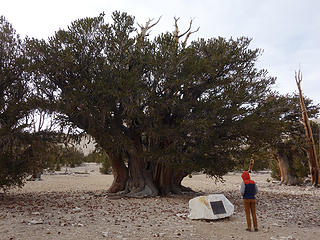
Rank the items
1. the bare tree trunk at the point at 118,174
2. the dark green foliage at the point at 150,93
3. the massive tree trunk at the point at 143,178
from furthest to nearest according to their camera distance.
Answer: the bare tree trunk at the point at 118,174, the massive tree trunk at the point at 143,178, the dark green foliage at the point at 150,93

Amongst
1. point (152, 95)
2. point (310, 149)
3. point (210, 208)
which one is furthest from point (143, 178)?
point (310, 149)

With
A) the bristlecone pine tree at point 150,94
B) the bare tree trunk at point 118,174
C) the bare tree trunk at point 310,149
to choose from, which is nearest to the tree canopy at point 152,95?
the bristlecone pine tree at point 150,94

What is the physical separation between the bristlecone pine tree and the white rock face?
3.54 meters

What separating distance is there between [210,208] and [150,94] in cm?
596

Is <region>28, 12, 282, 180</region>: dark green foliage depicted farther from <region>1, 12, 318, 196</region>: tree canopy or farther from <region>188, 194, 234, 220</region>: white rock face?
<region>188, 194, 234, 220</region>: white rock face

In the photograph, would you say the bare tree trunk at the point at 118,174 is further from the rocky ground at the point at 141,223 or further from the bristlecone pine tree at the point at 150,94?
the rocky ground at the point at 141,223

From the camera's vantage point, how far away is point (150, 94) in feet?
43.7

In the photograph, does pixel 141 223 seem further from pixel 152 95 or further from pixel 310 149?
pixel 310 149

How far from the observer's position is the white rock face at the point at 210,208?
9.15m

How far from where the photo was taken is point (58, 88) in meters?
14.4

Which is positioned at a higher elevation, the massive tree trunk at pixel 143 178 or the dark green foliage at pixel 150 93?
the dark green foliage at pixel 150 93

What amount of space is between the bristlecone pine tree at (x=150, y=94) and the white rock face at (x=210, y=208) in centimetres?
354

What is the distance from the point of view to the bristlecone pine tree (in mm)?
13227

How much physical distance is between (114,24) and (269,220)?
36.7 ft
